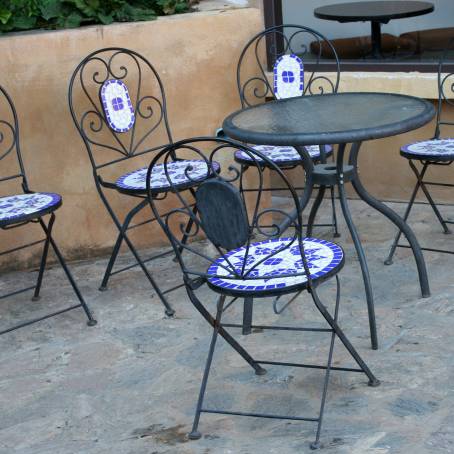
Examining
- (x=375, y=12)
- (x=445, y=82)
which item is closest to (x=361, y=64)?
(x=375, y=12)

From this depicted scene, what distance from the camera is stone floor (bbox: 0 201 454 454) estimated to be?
10.8 ft

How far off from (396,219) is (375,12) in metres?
2.26

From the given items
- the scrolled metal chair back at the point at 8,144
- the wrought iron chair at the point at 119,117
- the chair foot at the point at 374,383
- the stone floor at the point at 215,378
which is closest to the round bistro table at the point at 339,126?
the stone floor at the point at 215,378

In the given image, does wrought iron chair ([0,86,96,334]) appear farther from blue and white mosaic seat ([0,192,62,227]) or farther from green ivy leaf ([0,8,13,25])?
green ivy leaf ([0,8,13,25])

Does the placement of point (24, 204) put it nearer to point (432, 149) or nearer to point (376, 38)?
point (432, 149)

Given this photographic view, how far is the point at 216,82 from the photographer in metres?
5.25

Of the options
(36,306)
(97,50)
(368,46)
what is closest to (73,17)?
(97,50)

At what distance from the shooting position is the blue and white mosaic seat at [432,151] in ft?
14.6

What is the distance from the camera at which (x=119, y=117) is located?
486 cm

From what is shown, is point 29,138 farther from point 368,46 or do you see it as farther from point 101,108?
point 368,46

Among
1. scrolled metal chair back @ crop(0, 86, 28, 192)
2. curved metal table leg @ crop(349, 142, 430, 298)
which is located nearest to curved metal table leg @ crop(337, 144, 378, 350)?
curved metal table leg @ crop(349, 142, 430, 298)

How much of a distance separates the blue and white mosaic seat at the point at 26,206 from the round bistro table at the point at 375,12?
2388 millimetres

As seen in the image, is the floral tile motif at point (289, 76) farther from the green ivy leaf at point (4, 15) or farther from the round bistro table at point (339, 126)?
the green ivy leaf at point (4, 15)

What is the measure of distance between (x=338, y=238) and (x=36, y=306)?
5.38 ft
